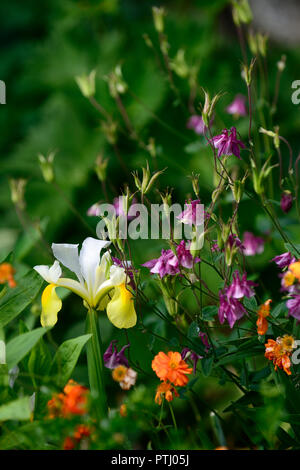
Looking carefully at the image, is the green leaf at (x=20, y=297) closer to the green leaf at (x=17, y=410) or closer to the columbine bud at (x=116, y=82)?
the green leaf at (x=17, y=410)

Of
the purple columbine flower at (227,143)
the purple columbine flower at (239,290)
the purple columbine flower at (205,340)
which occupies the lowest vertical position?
the purple columbine flower at (205,340)

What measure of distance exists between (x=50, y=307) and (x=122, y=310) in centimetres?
9

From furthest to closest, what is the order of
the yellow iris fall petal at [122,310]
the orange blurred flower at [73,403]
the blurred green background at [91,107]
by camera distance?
the blurred green background at [91,107]
the yellow iris fall petal at [122,310]
the orange blurred flower at [73,403]

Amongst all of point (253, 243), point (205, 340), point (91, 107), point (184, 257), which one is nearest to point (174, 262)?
point (184, 257)

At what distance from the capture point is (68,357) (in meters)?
0.60

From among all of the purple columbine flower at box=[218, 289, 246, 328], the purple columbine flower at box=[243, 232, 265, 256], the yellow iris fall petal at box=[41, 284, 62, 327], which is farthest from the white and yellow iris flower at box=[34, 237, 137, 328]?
the purple columbine flower at box=[243, 232, 265, 256]

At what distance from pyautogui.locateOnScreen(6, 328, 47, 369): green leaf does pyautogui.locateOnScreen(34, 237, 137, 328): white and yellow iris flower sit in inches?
2.5

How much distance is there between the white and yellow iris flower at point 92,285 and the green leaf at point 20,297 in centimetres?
3

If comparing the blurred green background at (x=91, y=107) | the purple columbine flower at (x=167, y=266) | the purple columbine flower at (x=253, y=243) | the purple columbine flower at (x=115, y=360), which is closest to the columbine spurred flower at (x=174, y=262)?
the purple columbine flower at (x=167, y=266)

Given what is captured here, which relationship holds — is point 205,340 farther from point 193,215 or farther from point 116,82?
point 116,82

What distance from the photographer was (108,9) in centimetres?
204

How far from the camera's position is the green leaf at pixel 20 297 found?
668 millimetres
